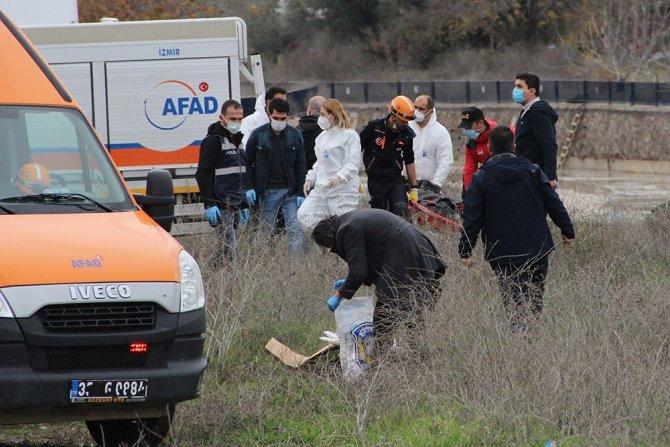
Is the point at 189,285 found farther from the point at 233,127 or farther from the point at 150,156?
the point at 150,156

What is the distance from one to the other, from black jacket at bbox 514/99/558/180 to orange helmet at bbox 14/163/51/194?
213 inches

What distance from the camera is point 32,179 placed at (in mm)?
8062

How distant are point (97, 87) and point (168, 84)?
2.76 ft

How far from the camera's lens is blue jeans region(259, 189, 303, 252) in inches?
542

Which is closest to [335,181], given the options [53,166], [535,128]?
[535,128]

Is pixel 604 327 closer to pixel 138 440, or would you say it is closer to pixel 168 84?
pixel 138 440

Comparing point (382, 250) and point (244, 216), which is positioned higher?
point (382, 250)

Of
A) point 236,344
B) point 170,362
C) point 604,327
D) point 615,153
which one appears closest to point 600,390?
point 604,327

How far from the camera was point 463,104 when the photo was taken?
159 ft

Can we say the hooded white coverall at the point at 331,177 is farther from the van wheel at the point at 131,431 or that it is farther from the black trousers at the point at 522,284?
the van wheel at the point at 131,431

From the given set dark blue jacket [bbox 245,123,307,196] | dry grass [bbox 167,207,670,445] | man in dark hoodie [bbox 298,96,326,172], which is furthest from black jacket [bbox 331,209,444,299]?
man in dark hoodie [bbox 298,96,326,172]

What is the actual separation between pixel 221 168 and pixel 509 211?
4434 millimetres

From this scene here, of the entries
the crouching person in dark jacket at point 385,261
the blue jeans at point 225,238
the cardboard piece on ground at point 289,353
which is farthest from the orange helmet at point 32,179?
the blue jeans at point 225,238

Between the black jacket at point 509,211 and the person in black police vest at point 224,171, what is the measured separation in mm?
3781
